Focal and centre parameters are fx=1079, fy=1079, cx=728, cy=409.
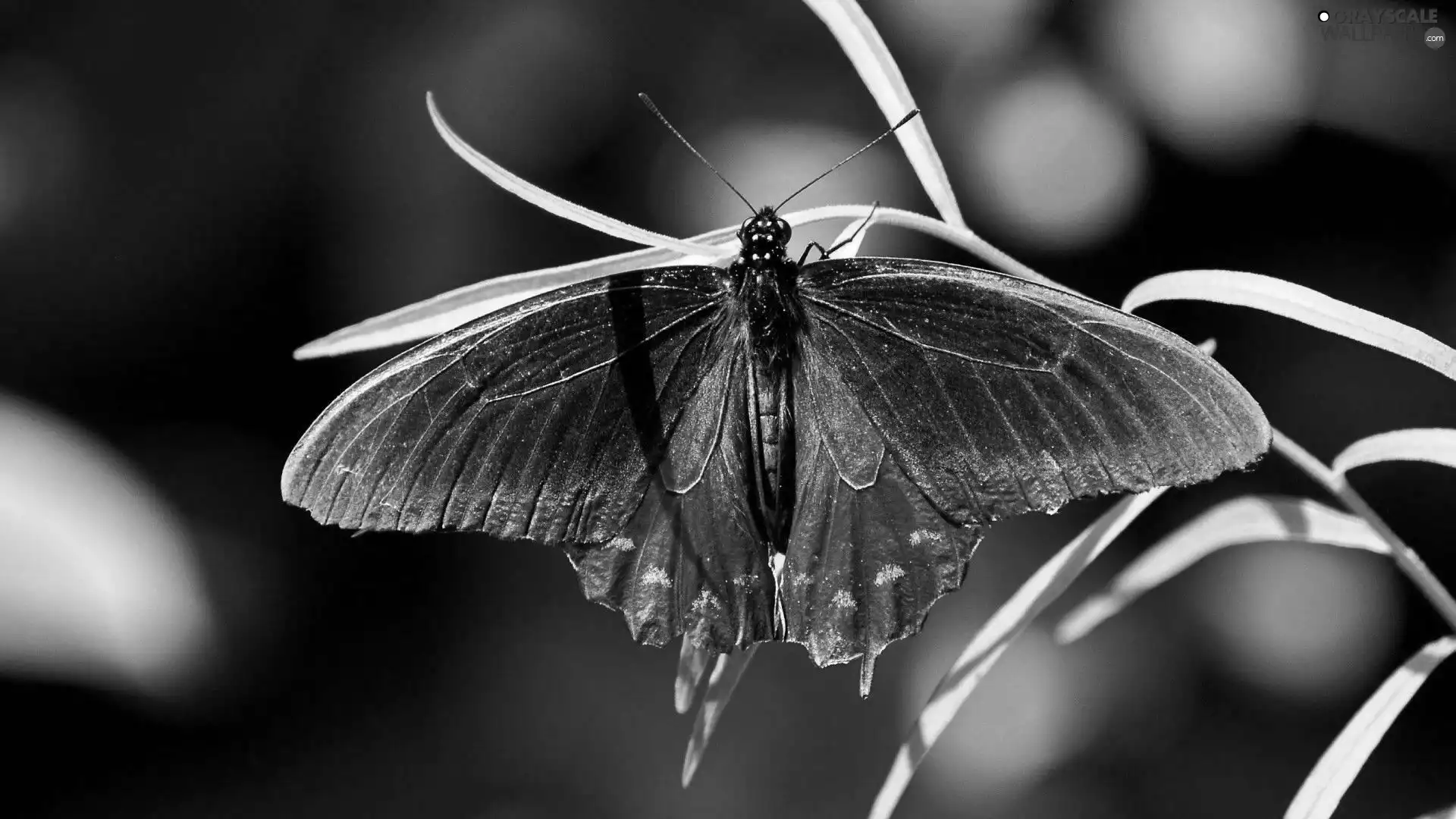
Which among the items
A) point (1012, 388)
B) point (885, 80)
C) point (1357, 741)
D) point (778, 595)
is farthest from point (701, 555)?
point (1357, 741)

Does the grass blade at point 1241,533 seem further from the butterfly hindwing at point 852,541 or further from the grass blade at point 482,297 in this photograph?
the grass blade at point 482,297

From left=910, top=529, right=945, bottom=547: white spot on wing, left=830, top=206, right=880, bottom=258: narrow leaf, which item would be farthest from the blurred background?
left=910, top=529, right=945, bottom=547: white spot on wing

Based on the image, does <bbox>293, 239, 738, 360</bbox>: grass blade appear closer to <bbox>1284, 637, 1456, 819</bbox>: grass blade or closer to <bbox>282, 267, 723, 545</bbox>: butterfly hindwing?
<bbox>282, 267, 723, 545</bbox>: butterfly hindwing

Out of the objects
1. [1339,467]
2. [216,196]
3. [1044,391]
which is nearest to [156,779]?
[216,196]

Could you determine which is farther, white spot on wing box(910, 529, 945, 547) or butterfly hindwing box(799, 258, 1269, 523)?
white spot on wing box(910, 529, 945, 547)

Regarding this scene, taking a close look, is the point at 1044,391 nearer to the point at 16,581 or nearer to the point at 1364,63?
the point at 1364,63
